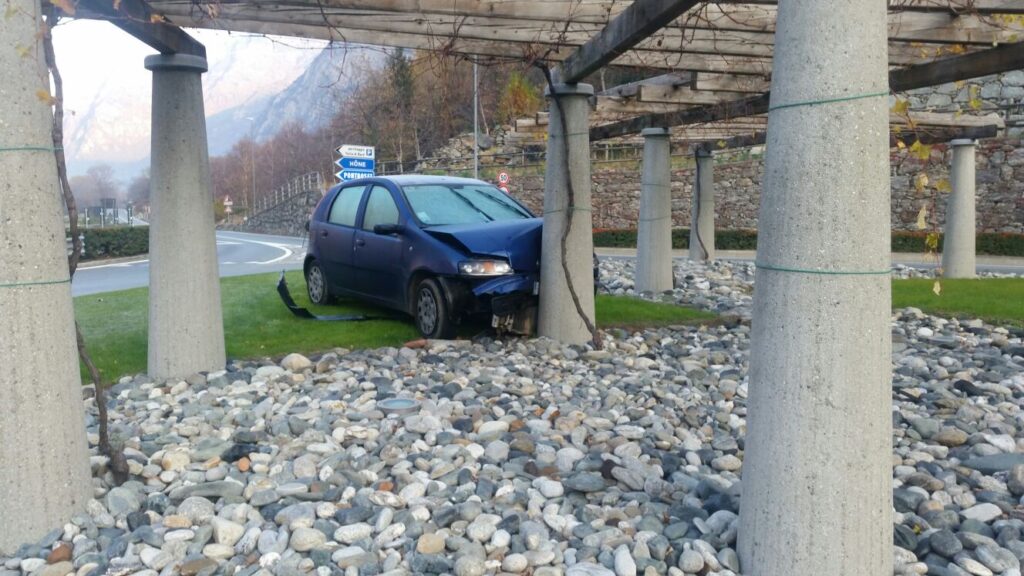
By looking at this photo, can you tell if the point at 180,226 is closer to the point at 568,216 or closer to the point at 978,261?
Answer: the point at 568,216

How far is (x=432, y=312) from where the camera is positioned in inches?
356

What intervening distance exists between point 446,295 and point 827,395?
584 centimetres

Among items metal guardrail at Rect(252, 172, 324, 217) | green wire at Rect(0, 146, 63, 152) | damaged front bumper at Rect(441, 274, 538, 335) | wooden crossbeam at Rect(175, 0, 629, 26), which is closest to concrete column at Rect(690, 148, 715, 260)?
damaged front bumper at Rect(441, 274, 538, 335)

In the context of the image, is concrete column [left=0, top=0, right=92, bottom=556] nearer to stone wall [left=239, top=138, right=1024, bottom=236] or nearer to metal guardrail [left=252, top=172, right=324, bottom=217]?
stone wall [left=239, top=138, right=1024, bottom=236]

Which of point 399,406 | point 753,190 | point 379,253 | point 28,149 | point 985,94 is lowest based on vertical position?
point 399,406

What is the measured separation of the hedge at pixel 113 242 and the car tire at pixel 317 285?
2126 cm

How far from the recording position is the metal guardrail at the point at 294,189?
175 ft

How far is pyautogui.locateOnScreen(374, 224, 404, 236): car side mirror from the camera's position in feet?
31.3

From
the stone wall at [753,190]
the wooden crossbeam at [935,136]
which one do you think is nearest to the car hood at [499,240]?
the wooden crossbeam at [935,136]

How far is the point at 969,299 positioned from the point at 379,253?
8.27 m

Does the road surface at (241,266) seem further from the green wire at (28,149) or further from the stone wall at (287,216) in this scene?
the stone wall at (287,216)

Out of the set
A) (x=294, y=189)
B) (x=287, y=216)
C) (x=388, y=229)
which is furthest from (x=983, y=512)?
(x=294, y=189)

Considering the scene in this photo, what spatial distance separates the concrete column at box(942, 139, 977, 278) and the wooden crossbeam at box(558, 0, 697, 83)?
1096cm

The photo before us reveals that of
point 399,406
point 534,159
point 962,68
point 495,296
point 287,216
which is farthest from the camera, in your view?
point 287,216
